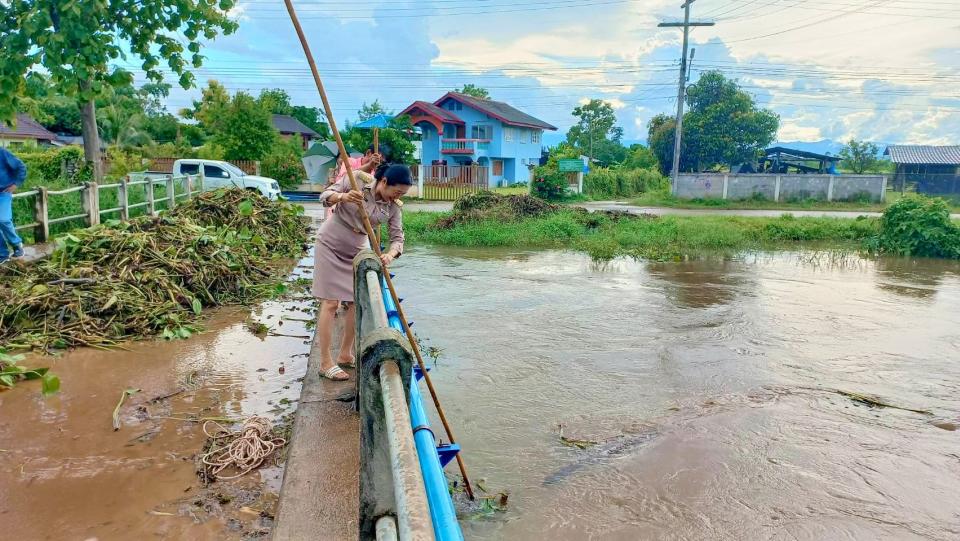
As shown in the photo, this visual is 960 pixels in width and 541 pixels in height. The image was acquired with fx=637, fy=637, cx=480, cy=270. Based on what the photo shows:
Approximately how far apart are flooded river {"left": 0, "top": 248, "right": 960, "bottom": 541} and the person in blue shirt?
3.30 metres

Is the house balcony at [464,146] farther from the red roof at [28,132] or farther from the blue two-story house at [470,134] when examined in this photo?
the red roof at [28,132]

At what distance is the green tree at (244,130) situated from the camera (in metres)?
30.1

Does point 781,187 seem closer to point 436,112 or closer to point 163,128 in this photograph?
point 436,112

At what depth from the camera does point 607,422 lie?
4.92 meters

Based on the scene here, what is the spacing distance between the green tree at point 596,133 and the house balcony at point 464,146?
54.2ft

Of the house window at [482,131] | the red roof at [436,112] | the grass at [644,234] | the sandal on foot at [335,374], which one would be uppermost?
the red roof at [436,112]

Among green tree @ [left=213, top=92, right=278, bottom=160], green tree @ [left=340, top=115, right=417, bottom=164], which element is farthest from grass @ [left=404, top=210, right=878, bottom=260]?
green tree @ [left=213, top=92, right=278, bottom=160]

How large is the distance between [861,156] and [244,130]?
4290cm

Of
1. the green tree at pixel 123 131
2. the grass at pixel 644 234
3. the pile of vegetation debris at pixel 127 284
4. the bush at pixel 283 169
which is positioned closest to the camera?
the pile of vegetation debris at pixel 127 284

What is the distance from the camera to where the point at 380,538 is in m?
1.47

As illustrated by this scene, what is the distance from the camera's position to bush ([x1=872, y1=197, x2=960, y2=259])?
1508cm

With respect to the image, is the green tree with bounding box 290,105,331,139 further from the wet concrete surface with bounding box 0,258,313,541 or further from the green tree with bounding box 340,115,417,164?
the wet concrete surface with bounding box 0,258,313,541

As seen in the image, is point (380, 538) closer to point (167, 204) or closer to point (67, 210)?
point (67, 210)

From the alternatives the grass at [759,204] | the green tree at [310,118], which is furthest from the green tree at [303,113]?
the grass at [759,204]
